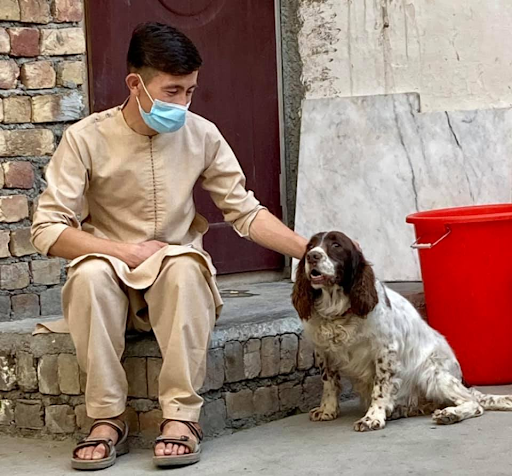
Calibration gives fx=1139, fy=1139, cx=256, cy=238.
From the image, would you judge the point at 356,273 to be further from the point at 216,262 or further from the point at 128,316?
the point at 216,262

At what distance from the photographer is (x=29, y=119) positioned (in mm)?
4805

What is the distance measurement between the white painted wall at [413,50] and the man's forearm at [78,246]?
2.34 m

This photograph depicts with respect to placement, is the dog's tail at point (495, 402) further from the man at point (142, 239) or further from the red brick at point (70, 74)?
the red brick at point (70, 74)

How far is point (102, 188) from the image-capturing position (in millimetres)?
4027

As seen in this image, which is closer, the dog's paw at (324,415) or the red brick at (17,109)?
the dog's paw at (324,415)

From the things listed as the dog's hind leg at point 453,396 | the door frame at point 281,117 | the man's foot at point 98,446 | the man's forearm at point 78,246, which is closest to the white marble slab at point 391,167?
A: the door frame at point 281,117

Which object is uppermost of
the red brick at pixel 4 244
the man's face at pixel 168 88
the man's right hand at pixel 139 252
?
the man's face at pixel 168 88

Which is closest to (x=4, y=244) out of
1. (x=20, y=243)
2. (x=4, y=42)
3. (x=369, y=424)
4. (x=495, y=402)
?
(x=20, y=243)

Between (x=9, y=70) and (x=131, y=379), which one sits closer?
(x=131, y=379)

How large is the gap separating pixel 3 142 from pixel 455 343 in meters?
2.08

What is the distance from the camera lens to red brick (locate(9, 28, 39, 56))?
15.6 feet

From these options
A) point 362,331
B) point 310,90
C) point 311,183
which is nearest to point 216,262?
point 311,183

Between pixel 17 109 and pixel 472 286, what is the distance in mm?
2039

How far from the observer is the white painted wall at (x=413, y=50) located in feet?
18.1
